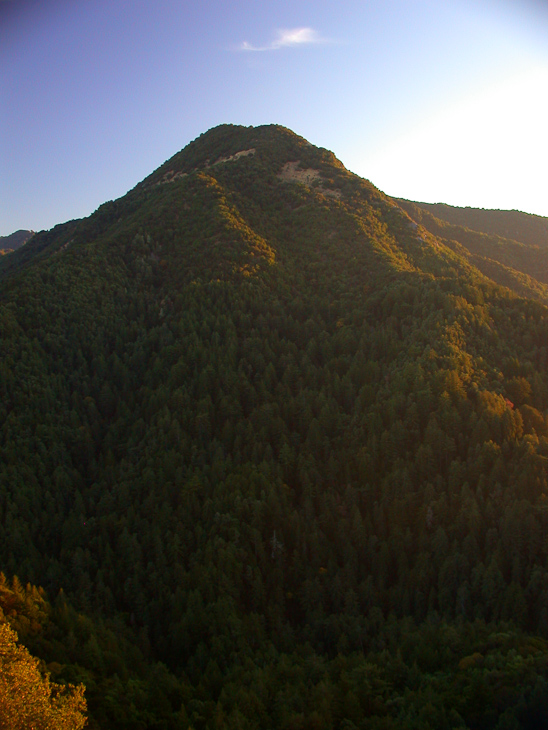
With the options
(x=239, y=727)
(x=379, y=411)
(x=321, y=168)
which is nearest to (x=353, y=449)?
(x=379, y=411)

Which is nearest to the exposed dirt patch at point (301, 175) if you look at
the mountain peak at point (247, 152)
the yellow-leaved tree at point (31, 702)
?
the mountain peak at point (247, 152)

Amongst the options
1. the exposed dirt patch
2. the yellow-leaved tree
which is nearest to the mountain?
the yellow-leaved tree

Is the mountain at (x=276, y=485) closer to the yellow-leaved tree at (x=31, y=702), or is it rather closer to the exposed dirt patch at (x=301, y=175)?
the yellow-leaved tree at (x=31, y=702)

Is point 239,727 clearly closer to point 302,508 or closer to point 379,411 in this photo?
point 302,508

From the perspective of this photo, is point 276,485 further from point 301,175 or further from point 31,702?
point 301,175

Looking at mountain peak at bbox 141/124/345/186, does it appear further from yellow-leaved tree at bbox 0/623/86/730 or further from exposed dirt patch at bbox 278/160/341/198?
yellow-leaved tree at bbox 0/623/86/730

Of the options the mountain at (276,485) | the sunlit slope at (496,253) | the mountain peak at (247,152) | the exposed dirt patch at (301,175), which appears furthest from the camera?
the mountain peak at (247,152)

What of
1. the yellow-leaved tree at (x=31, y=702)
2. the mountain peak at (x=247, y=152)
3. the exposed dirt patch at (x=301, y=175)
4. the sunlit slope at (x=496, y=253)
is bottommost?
the yellow-leaved tree at (x=31, y=702)

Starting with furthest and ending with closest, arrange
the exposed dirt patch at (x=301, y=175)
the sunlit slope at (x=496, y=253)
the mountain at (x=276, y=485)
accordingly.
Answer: the sunlit slope at (x=496, y=253), the exposed dirt patch at (x=301, y=175), the mountain at (x=276, y=485)
